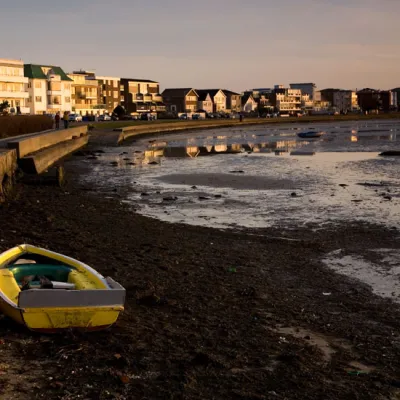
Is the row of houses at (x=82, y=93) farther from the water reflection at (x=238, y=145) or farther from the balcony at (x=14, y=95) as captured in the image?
the water reflection at (x=238, y=145)

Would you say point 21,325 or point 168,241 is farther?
point 168,241

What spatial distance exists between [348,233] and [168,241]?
16.9 feet

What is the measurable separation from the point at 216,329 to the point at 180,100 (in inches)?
7006

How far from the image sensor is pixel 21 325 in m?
8.29

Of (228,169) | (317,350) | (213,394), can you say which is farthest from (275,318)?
(228,169)

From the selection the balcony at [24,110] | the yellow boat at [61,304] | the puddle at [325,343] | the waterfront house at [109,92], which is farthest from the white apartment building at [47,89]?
the puddle at [325,343]

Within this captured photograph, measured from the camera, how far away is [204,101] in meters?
191

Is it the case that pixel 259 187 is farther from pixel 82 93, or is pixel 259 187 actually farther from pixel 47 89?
pixel 82 93

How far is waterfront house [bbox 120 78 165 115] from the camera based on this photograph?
16638 cm

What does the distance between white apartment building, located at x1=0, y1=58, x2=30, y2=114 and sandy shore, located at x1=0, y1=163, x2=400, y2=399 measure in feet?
317

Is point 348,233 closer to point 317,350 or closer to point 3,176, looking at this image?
point 317,350

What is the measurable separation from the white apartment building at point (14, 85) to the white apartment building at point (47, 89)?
229 cm

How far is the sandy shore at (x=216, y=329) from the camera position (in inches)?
278

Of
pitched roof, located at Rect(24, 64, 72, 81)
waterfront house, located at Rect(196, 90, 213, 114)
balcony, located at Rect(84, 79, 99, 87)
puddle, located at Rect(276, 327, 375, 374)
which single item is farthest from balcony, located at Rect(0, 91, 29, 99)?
puddle, located at Rect(276, 327, 375, 374)
